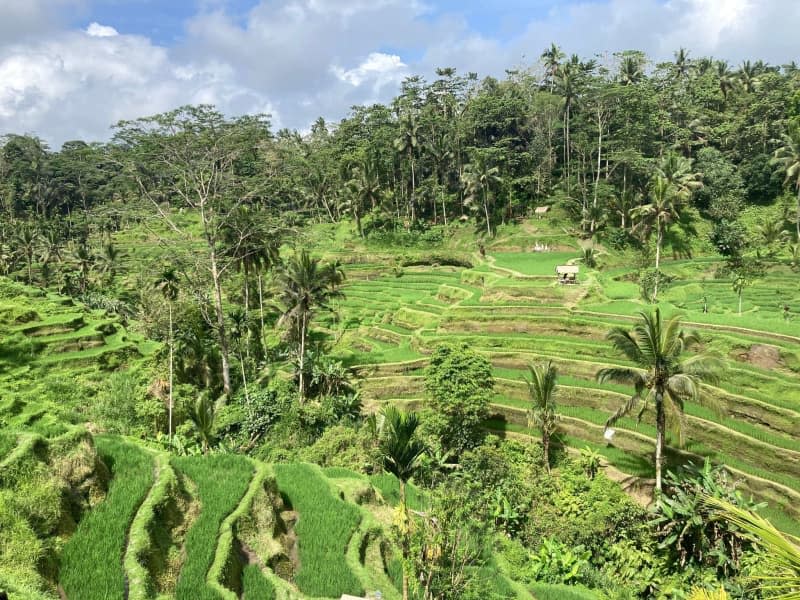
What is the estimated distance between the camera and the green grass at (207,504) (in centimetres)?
966

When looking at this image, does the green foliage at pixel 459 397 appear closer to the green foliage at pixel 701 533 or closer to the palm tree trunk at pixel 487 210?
the green foliage at pixel 701 533

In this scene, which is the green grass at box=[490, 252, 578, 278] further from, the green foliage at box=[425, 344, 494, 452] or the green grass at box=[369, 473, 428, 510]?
the green grass at box=[369, 473, 428, 510]

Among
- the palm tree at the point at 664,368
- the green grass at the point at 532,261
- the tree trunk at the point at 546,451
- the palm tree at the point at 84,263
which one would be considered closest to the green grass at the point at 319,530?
the tree trunk at the point at 546,451

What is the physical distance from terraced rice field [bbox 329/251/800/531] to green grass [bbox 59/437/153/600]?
16.8m

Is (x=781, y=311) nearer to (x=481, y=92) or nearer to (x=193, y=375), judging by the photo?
(x=193, y=375)

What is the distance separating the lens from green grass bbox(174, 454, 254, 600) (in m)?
9.66

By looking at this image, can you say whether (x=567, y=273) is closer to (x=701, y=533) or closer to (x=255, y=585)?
(x=701, y=533)

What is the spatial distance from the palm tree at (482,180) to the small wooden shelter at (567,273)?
2205cm

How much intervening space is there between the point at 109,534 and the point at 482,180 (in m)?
50.8

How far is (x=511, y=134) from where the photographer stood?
68000 mm

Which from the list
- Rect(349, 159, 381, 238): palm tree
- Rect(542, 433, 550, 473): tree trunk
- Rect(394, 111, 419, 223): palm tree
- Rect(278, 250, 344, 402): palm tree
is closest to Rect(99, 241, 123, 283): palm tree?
Rect(349, 159, 381, 238): palm tree

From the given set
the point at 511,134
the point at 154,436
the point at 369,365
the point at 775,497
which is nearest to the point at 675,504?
the point at 775,497

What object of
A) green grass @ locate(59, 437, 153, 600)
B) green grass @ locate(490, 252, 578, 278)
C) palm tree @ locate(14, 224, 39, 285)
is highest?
palm tree @ locate(14, 224, 39, 285)

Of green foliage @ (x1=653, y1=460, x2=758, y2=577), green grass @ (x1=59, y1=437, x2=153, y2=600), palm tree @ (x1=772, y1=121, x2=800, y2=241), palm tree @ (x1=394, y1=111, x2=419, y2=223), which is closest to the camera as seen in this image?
green grass @ (x1=59, y1=437, x2=153, y2=600)
